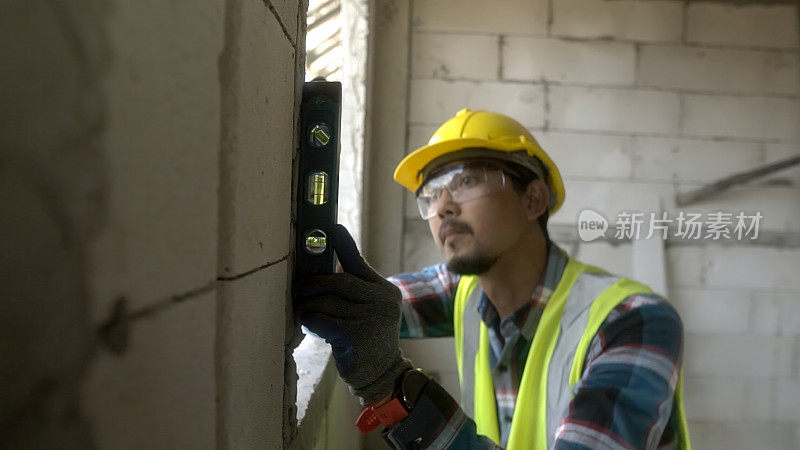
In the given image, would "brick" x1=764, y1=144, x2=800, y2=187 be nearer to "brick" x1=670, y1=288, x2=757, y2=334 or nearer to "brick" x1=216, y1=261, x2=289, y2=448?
"brick" x1=670, y1=288, x2=757, y2=334

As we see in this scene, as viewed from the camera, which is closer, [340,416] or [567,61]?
[340,416]

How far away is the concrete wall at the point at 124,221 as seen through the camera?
10.4 inches

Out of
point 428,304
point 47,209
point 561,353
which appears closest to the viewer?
point 47,209

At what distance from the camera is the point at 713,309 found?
3.10 m

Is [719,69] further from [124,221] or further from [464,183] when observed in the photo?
[124,221]

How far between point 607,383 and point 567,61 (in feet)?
7.52

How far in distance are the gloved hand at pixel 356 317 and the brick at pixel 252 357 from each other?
0.07 metres

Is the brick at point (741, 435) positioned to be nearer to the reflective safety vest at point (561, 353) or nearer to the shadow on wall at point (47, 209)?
the reflective safety vest at point (561, 353)

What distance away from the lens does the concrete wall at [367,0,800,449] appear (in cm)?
306

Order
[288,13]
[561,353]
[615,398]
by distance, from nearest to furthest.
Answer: [288,13] < [615,398] < [561,353]

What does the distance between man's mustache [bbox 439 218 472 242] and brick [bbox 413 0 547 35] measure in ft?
5.47

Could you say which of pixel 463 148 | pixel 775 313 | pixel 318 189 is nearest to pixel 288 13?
pixel 318 189

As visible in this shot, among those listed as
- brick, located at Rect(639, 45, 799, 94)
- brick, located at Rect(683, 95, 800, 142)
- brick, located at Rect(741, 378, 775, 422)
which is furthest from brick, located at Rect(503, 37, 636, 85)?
brick, located at Rect(741, 378, 775, 422)

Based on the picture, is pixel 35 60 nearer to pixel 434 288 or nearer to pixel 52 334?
pixel 52 334
